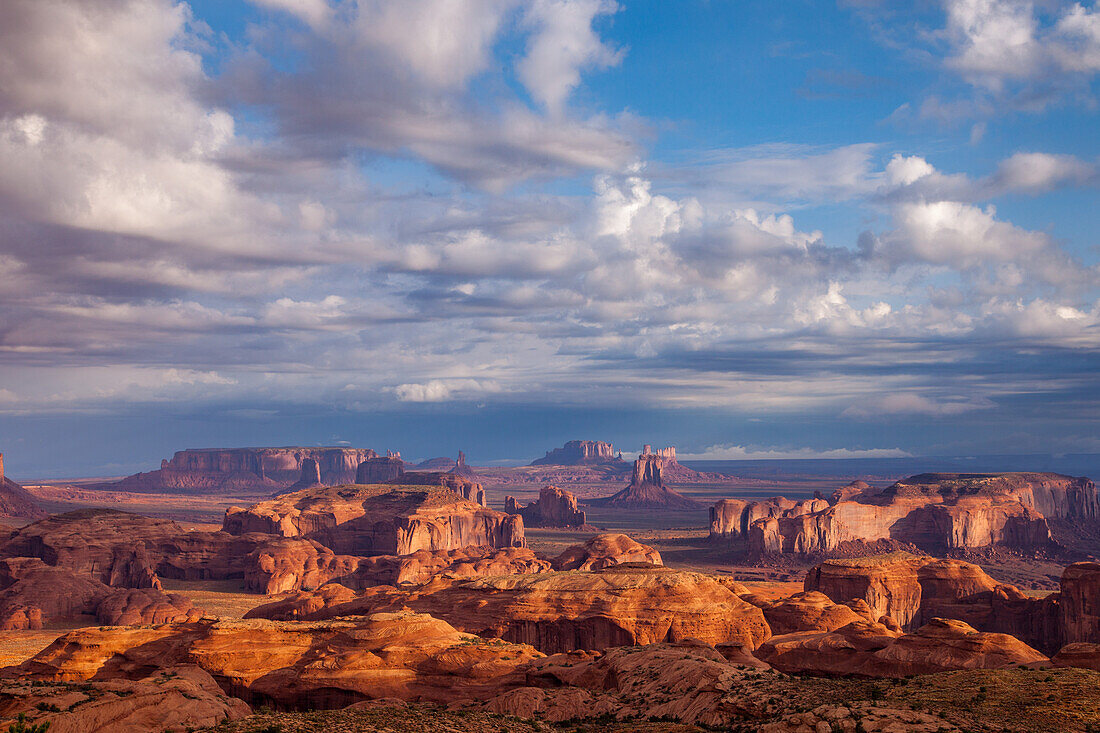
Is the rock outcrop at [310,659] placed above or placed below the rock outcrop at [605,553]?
above

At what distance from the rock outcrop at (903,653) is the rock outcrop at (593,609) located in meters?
8.30

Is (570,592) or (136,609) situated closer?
(570,592)

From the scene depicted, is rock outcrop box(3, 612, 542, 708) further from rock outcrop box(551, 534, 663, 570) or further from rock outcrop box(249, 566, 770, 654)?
rock outcrop box(551, 534, 663, 570)

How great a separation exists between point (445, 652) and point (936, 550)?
176933 millimetres

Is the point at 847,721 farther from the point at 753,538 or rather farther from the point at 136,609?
the point at 753,538

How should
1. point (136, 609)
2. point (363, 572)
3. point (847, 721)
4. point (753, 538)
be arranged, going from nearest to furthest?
point (847, 721) → point (136, 609) → point (363, 572) → point (753, 538)

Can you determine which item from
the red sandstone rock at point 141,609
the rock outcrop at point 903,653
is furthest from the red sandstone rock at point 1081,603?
the red sandstone rock at point 141,609

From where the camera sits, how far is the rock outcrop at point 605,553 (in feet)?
409

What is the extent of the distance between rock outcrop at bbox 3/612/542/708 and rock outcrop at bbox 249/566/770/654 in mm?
13766

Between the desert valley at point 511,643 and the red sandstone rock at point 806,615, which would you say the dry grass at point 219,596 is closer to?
the desert valley at point 511,643

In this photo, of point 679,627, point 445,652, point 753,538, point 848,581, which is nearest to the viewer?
point 445,652

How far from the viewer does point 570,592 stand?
270ft

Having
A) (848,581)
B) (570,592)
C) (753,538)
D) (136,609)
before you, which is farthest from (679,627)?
(753,538)

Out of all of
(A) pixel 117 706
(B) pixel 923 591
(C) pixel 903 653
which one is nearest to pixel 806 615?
(C) pixel 903 653
